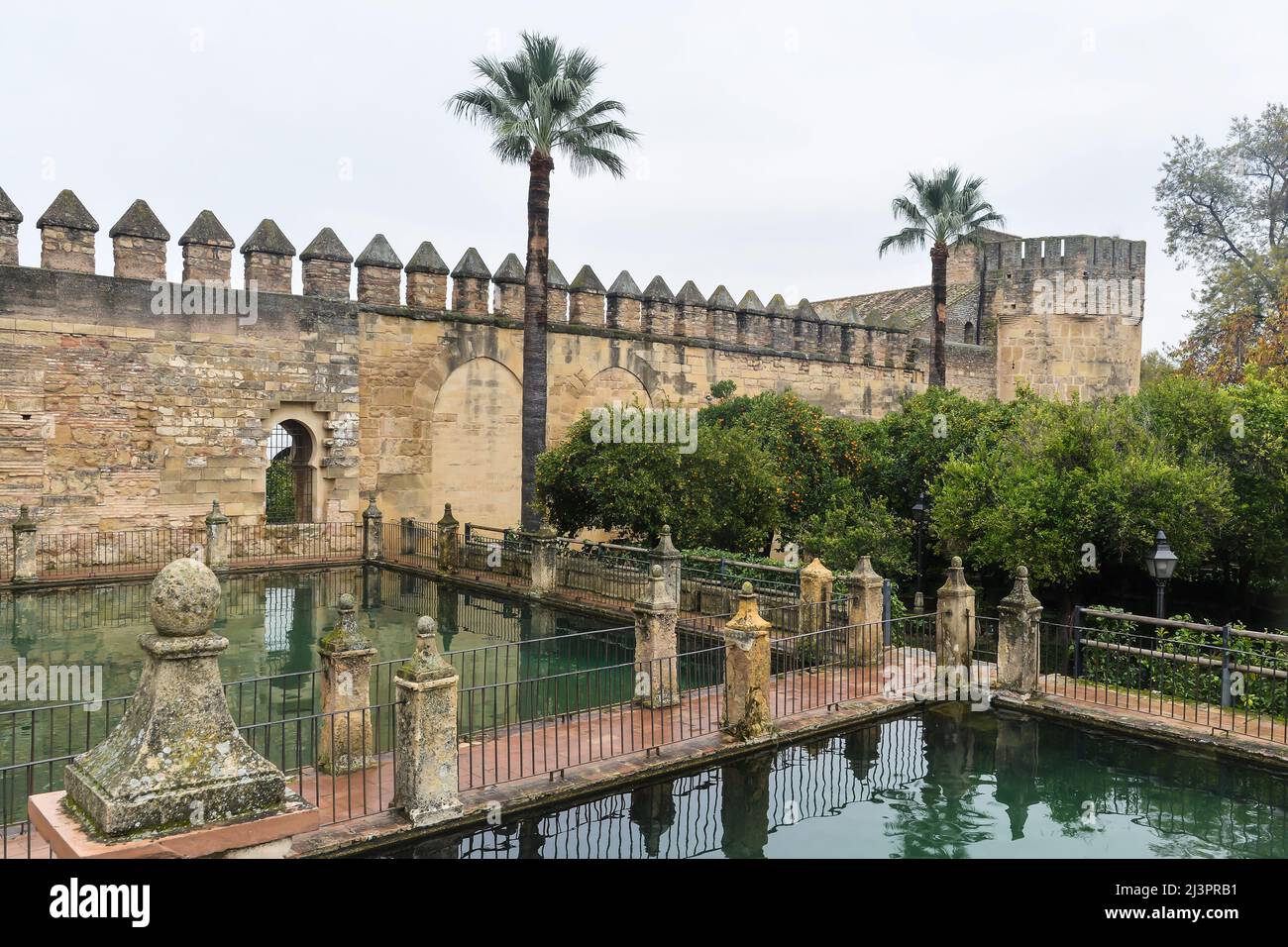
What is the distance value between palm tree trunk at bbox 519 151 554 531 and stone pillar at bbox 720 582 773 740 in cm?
1053

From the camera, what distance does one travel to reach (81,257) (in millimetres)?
17703

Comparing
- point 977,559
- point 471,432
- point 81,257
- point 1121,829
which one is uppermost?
point 81,257

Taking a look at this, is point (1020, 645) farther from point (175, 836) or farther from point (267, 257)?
point (267, 257)

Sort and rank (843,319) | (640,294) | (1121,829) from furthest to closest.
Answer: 1. (843,319)
2. (640,294)
3. (1121,829)

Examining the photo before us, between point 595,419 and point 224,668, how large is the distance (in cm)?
751

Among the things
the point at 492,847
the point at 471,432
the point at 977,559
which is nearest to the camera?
the point at 492,847

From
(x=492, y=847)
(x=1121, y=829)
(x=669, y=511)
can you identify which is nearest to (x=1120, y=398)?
(x=669, y=511)

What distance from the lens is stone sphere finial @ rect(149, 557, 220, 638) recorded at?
4207 millimetres

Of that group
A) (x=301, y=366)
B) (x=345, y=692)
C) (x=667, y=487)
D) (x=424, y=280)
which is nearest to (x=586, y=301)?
(x=424, y=280)

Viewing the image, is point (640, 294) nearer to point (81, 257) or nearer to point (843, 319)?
point (843, 319)

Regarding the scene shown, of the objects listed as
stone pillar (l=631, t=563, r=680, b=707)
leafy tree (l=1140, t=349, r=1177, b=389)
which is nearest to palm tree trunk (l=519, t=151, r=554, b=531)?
stone pillar (l=631, t=563, r=680, b=707)

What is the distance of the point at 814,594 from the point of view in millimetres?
12391

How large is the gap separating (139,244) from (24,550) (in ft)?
18.9

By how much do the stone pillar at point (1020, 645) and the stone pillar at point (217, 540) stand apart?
13879 mm
